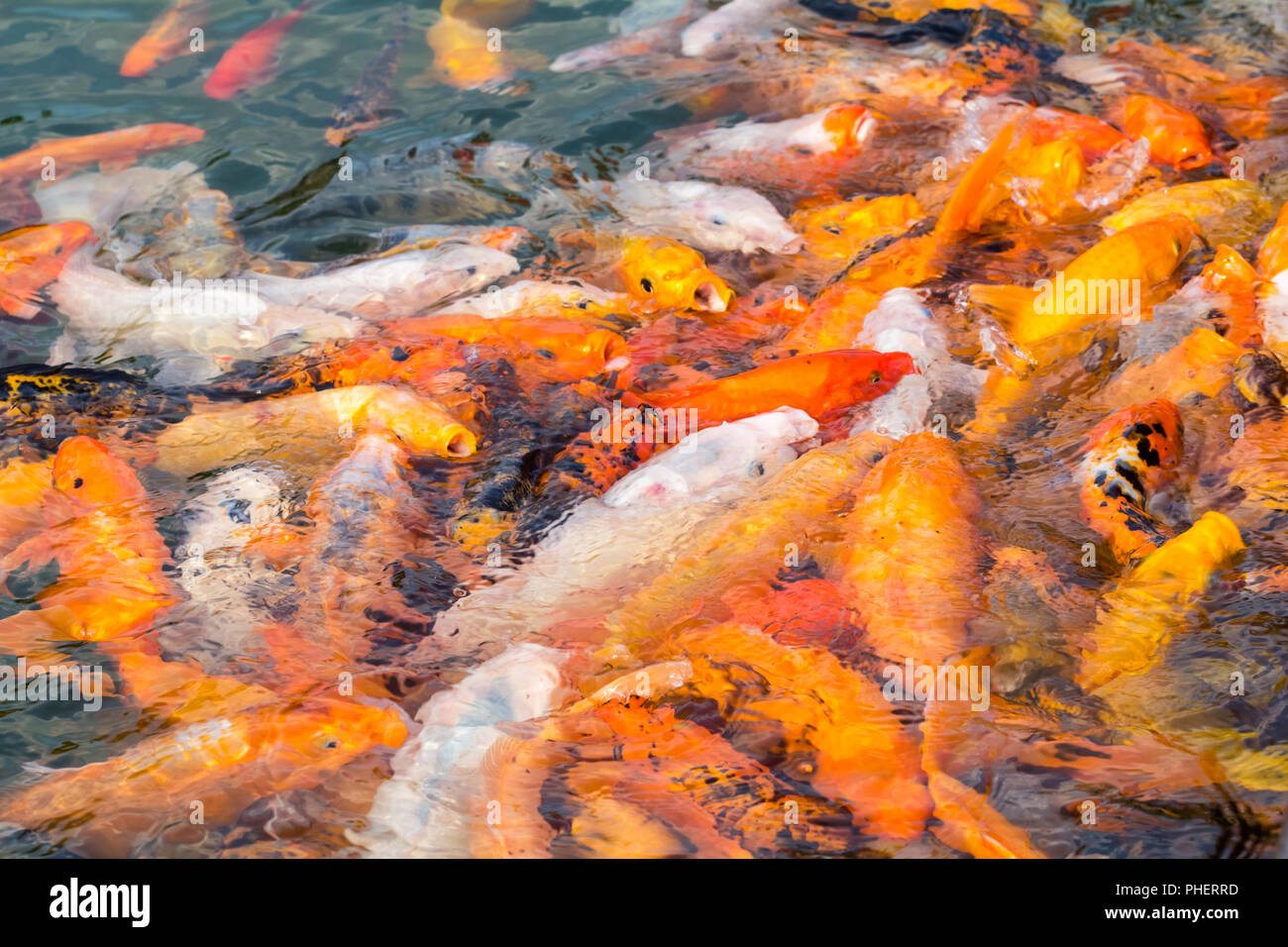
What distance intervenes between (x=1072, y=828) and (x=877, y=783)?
19.9 inches

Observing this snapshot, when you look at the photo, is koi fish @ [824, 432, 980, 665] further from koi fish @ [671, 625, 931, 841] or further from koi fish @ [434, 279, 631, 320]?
koi fish @ [434, 279, 631, 320]

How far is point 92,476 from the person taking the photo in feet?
13.2

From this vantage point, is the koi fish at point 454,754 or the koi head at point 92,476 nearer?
the koi fish at point 454,754

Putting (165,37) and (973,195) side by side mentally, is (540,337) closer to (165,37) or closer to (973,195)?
(973,195)

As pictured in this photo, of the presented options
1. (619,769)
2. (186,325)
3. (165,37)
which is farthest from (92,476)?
(165,37)

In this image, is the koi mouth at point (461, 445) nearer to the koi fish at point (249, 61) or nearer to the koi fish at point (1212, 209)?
the koi fish at point (1212, 209)

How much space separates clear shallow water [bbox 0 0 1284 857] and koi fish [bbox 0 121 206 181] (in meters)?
0.14

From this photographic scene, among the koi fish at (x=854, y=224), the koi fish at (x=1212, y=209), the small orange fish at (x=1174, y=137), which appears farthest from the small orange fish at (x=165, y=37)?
the small orange fish at (x=1174, y=137)

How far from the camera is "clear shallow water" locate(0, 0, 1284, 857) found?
284 centimetres

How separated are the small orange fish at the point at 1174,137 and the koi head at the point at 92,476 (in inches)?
209

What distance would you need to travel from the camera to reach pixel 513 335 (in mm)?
4746

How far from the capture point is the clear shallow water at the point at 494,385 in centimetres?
284
